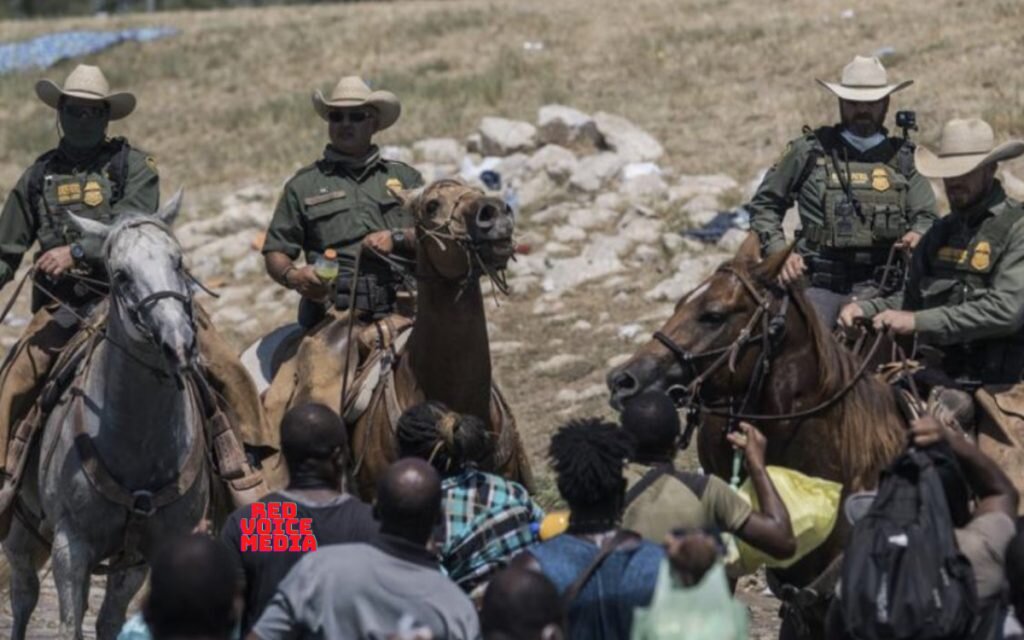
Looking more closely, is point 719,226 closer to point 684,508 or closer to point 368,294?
point 368,294

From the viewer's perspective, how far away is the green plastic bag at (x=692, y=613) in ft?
20.1

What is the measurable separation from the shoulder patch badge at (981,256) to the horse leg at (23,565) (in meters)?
4.99

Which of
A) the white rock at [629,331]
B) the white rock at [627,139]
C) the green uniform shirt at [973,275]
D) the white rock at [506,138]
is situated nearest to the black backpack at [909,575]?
the green uniform shirt at [973,275]

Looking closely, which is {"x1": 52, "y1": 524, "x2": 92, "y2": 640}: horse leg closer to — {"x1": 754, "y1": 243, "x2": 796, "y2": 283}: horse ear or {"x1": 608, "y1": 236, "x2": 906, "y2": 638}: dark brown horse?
{"x1": 608, "y1": 236, "x2": 906, "y2": 638}: dark brown horse

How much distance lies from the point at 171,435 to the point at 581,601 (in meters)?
3.89

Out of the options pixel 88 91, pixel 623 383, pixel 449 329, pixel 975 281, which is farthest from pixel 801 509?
pixel 88 91

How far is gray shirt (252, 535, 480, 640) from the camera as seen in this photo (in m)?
6.26

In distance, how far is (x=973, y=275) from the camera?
31.7 ft

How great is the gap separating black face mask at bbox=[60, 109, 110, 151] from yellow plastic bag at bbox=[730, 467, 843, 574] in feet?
15.6

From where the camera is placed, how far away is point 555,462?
687 cm

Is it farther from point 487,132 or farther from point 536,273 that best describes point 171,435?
point 487,132

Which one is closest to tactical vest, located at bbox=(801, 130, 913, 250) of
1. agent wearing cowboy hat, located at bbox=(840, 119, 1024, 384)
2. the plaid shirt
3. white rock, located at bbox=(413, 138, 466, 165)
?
agent wearing cowboy hat, located at bbox=(840, 119, 1024, 384)

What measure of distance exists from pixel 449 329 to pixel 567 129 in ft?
52.0

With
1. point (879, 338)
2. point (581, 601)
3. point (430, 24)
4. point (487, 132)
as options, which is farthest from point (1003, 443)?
point (430, 24)
